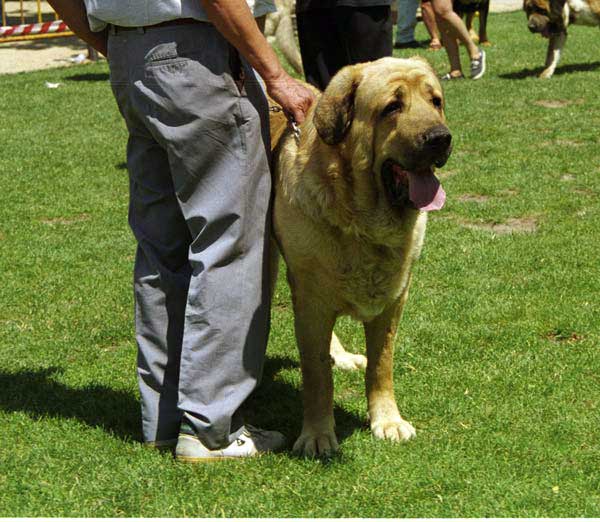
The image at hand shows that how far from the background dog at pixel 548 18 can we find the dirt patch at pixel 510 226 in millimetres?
5612

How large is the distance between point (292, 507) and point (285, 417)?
974 millimetres

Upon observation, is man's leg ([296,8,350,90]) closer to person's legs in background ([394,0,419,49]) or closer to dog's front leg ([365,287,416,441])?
dog's front leg ([365,287,416,441])

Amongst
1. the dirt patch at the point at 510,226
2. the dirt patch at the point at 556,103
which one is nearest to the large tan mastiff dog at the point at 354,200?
the dirt patch at the point at 510,226

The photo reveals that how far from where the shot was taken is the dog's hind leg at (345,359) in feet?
16.5

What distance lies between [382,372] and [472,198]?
415 centimetres

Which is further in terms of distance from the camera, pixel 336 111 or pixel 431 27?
pixel 431 27

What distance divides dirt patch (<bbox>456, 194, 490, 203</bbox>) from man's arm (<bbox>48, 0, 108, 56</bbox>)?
4.55 m

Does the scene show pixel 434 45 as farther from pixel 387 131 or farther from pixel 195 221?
pixel 195 221

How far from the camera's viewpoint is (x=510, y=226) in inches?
287

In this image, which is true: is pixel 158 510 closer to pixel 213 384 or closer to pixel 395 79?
pixel 213 384

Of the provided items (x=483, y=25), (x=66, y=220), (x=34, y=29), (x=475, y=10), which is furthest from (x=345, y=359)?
(x=34, y=29)

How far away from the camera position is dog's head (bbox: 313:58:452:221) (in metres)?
3.57

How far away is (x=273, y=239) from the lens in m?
4.27

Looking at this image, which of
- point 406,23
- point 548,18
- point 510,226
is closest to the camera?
point 510,226
